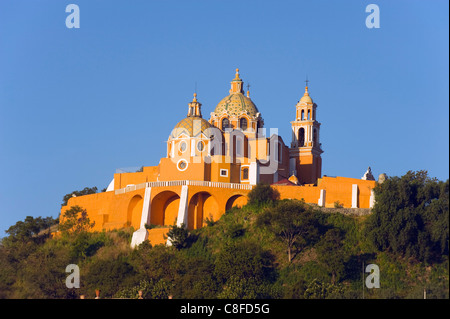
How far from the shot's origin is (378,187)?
215 feet

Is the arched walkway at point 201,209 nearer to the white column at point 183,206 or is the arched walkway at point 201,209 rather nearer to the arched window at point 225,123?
the white column at point 183,206

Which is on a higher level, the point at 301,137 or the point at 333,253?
the point at 301,137

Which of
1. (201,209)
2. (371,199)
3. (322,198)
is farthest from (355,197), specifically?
(201,209)

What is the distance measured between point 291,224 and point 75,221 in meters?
13.9

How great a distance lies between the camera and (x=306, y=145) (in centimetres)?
7638

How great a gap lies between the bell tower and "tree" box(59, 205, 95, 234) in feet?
41.1

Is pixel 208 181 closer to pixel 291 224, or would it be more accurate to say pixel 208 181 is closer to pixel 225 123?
pixel 291 224

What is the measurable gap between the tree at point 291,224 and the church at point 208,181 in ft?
9.13

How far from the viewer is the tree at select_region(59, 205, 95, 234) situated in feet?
234

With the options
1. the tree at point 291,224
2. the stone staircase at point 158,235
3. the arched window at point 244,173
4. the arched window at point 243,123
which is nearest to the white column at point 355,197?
the tree at point 291,224

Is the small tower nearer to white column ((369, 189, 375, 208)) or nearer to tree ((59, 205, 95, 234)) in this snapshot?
tree ((59, 205, 95, 234))

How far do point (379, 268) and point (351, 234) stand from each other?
285 cm

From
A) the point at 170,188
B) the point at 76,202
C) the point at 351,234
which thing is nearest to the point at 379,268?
the point at 351,234

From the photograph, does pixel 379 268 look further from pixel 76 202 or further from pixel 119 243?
pixel 76 202
